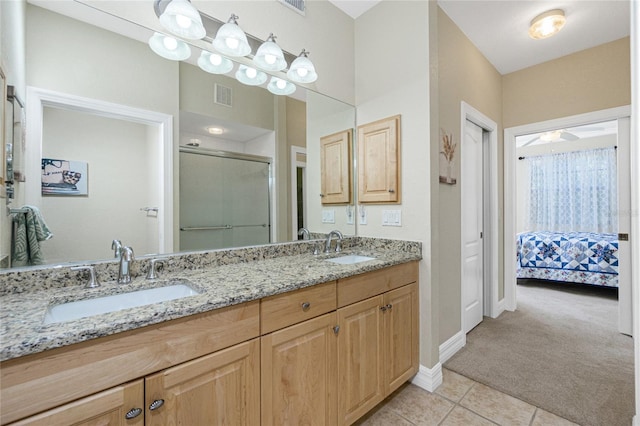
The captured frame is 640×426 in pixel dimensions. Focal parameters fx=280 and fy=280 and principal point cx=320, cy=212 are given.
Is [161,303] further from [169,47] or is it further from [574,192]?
[574,192]

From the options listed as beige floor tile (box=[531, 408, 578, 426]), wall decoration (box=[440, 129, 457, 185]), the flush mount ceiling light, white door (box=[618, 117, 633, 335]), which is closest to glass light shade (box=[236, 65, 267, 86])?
wall decoration (box=[440, 129, 457, 185])

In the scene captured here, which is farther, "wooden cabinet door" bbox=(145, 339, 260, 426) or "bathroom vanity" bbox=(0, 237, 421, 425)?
"wooden cabinet door" bbox=(145, 339, 260, 426)

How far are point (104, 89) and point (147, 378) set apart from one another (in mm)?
1242

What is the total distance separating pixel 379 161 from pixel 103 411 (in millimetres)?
1987

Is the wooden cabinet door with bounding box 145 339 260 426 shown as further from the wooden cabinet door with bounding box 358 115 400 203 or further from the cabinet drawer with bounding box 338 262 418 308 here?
the wooden cabinet door with bounding box 358 115 400 203

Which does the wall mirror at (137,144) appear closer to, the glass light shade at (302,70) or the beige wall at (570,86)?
the glass light shade at (302,70)

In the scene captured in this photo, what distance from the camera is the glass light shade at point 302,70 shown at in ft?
6.07

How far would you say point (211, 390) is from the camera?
3.21 ft

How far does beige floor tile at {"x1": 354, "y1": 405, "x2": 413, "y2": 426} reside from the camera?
1593 millimetres

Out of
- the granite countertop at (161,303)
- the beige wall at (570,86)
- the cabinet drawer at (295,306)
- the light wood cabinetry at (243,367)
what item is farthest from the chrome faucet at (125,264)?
the beige wall at (570,86)

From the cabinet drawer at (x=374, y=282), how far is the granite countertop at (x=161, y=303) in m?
0.05

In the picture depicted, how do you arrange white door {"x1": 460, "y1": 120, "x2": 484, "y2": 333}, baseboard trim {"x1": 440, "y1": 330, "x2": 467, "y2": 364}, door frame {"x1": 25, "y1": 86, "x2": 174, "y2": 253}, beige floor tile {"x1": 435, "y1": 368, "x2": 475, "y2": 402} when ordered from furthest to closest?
1. white door {"x1": 460, "y1": 120, "x2": 484, "y2": 333}
2. baseboard trim {"x1": 440, "y1": 330, "x2": 467, "y2": 364}
3. beige floor tile {"x1": 435, "y1": 368, "x2": 475, "y2": 402}
4. door frame {"x1": 25, "y1": 86, "x2": 174, "y2": 253}

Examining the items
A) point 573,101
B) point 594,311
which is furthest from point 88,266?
point 594,311

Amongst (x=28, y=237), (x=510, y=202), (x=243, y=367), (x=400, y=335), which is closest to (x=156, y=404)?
(x=243, y=367)
